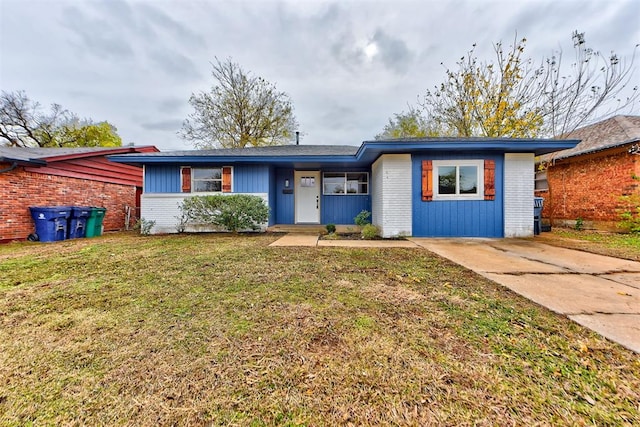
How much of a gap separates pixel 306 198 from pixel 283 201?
90cm

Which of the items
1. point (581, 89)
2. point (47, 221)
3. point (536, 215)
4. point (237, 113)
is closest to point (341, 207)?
point (536, 215)

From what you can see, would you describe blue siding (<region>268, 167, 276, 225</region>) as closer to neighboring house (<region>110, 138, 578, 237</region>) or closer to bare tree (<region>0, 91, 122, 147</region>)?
neighboring house (<region>110, 138, 578, 237</region>)

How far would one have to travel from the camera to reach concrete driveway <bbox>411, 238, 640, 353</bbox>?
2.04 metres

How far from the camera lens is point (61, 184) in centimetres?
795

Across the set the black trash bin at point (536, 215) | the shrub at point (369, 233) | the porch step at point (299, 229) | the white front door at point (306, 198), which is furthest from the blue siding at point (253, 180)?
the black trash bin at point (536, 215)

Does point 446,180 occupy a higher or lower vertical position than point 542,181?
lower

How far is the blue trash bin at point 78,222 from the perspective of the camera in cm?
746

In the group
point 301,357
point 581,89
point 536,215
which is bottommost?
point 301,357

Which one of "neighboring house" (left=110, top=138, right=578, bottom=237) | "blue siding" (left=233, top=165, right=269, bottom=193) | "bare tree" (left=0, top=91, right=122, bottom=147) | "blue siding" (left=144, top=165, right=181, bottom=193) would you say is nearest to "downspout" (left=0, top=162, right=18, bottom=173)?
"neighboring house" (left=110, top=138, right=578, bottom=237)

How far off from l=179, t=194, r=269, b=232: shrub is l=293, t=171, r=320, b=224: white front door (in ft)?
6.07

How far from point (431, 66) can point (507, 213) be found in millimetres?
8924

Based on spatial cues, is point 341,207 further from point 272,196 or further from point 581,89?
point 581,89

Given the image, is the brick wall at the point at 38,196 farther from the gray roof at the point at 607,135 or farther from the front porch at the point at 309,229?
the gray roof at the point at 607,135

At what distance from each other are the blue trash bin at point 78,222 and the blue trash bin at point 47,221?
320 mm
